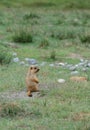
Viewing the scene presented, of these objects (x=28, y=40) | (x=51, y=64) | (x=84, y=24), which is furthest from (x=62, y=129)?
(x=84, y=24)

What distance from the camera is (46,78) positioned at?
1153 cm

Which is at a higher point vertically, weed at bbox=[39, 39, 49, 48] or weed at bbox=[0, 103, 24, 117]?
weed at bbox=[0, 103, 24, 117]

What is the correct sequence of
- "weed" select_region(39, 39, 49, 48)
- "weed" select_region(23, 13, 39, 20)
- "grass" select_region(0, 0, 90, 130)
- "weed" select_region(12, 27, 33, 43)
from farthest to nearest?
"weed" select_region(23, 13, 39, 20) → "weed" select_region(12, 27, 33, 43) → "weed" select_region(39, 39, 49, 48) → "grass" select_region(0, 0, 90, 130)

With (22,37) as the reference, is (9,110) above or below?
above

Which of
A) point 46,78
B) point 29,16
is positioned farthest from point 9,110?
point 29,16

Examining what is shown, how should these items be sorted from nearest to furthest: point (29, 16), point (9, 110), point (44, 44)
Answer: point (9, 110), point (44, 44), point (29, 16)

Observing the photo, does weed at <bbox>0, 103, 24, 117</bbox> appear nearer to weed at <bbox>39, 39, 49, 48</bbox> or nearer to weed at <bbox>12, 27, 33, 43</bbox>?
weed at <bbox>39, 39, 49, 48</bbox>

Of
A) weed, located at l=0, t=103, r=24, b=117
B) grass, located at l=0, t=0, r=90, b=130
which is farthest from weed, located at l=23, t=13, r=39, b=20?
weed, located at l=0, t=103, r=24, b=117

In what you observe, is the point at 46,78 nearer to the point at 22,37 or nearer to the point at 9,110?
the point at 9,110

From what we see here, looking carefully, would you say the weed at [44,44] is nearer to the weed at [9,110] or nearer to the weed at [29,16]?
the weed at [29,16]

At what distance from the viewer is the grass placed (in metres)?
8.40

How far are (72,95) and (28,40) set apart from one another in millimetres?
7162

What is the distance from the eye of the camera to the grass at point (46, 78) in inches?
331

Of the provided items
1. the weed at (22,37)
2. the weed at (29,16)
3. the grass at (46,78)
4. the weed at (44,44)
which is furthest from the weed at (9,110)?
the weed at (29,16)
